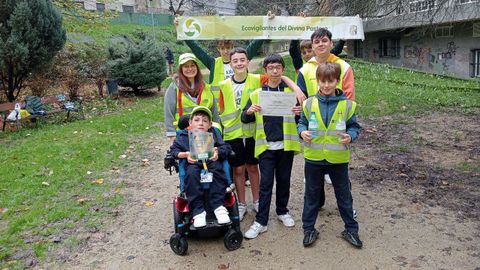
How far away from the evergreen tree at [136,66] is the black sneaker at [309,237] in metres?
12.6

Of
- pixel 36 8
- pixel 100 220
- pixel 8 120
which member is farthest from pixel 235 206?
pixel 36 8

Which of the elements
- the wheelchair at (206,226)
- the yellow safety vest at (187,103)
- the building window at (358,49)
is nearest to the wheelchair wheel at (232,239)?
the wheelchair at (206,226)

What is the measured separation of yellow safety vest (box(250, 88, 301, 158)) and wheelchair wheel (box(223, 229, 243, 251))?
85 centimetres

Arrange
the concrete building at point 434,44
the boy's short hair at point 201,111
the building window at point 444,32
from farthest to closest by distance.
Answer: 1. the building window at point 444,32
2. the concrete building at point 434,44
3. the boy's short hair at point 201,111

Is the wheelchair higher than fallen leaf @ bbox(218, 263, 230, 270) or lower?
higher

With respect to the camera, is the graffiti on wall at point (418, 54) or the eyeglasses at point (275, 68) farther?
the graffiti on wall at point (418, 54)

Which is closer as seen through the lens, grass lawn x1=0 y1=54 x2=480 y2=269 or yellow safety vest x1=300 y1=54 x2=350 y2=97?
yellow safety vest x1=300 y1=54 x2=350 y2=97

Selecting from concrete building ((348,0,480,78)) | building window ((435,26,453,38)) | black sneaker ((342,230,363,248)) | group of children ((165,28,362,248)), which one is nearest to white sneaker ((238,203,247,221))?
group of children ((165,28,362,248))

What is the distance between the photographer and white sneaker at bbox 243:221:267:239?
4152mm

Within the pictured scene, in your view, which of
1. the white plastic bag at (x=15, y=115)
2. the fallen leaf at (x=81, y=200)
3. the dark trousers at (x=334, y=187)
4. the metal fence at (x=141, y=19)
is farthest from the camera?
the metal fence at (x=141, y=19)

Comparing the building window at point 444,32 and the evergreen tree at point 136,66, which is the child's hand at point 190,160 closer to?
the evergreen tree at point 136,66

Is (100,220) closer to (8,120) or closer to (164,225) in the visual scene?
(164,225)

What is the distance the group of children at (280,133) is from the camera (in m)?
3.72

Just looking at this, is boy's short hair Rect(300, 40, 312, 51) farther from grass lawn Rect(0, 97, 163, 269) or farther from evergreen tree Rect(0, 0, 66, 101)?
evergreen tree Rect(0, 0, 66, 101)
